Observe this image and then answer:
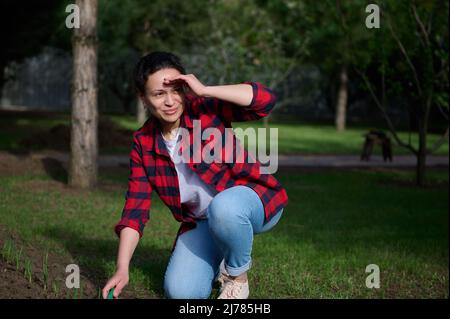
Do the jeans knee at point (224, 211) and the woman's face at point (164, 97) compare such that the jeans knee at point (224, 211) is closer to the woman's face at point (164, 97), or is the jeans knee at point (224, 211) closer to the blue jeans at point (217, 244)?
the blue jeans at point (217, 244)

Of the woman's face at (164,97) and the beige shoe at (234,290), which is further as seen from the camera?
the beige shoe at (234,290)

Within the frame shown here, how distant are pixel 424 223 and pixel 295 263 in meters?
3.18

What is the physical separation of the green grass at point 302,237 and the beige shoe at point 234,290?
0.50 metres

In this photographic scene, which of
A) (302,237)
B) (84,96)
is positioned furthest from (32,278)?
(84,96)

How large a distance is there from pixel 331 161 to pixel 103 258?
10.8 meters

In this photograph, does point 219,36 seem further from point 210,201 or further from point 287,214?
point 210,201

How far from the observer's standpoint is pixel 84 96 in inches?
375

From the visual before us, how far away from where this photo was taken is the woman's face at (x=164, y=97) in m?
3.89

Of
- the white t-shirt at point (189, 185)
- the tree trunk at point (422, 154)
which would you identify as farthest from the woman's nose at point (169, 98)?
the tree trunk at point (422, 154)

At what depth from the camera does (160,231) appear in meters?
7.17

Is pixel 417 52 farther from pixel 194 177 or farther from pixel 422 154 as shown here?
pixel 194 177

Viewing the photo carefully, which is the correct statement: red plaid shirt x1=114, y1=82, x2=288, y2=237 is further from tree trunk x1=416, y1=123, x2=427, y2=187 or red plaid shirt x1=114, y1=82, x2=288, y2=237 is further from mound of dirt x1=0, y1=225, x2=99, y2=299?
tree trunk x1=416, y1=123, x2=427, y2=187
